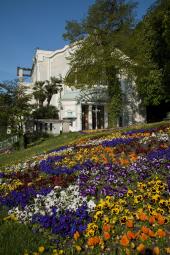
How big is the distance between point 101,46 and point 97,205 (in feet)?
97.6

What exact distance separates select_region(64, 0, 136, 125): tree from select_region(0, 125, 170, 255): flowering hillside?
79.4 feet

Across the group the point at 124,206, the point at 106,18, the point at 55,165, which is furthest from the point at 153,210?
the point at 106,18

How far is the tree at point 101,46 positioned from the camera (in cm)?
3384

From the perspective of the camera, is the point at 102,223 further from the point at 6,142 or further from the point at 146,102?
the point at 146,102

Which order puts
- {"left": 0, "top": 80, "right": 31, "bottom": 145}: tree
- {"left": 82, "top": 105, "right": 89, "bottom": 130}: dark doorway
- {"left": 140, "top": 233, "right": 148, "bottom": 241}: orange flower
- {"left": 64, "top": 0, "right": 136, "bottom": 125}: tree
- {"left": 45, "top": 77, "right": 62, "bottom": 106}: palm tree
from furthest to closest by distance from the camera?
{"left": 45, "top": 77, "right": 62, "bottom": 106}: palm tree
{"left": 82, "top": 105, "right": 89, "bottom": 130}: dark doorway
{"left": 64, "top": 0, "right": 136, "bottom": 125}: tree
{"left": 0, "top": 80, "right": 31, "bottom": 145}: tree
{"left": 140, "top": 233, "right": 148, "bottom": 241}: orange flower

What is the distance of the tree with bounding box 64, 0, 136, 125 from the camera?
33.8m

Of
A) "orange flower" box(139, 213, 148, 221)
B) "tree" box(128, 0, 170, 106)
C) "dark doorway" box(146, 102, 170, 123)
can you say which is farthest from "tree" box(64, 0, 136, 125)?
"orange flower" box(139, 213, 148, 221)

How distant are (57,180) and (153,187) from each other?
8.93ft

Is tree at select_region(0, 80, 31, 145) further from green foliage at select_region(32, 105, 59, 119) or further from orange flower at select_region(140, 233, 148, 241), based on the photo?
orange flower at select_region(140, 233, 148, 241)

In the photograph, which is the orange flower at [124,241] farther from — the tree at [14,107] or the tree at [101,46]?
the tree at [101,46]

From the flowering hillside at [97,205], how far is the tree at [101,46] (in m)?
24.2

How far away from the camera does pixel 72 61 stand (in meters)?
34.9

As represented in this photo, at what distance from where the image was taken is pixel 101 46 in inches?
1356

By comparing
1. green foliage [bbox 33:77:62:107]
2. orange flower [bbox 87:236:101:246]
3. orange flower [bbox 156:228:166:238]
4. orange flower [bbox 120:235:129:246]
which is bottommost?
orange flower [bbox 87:236:101:246]
